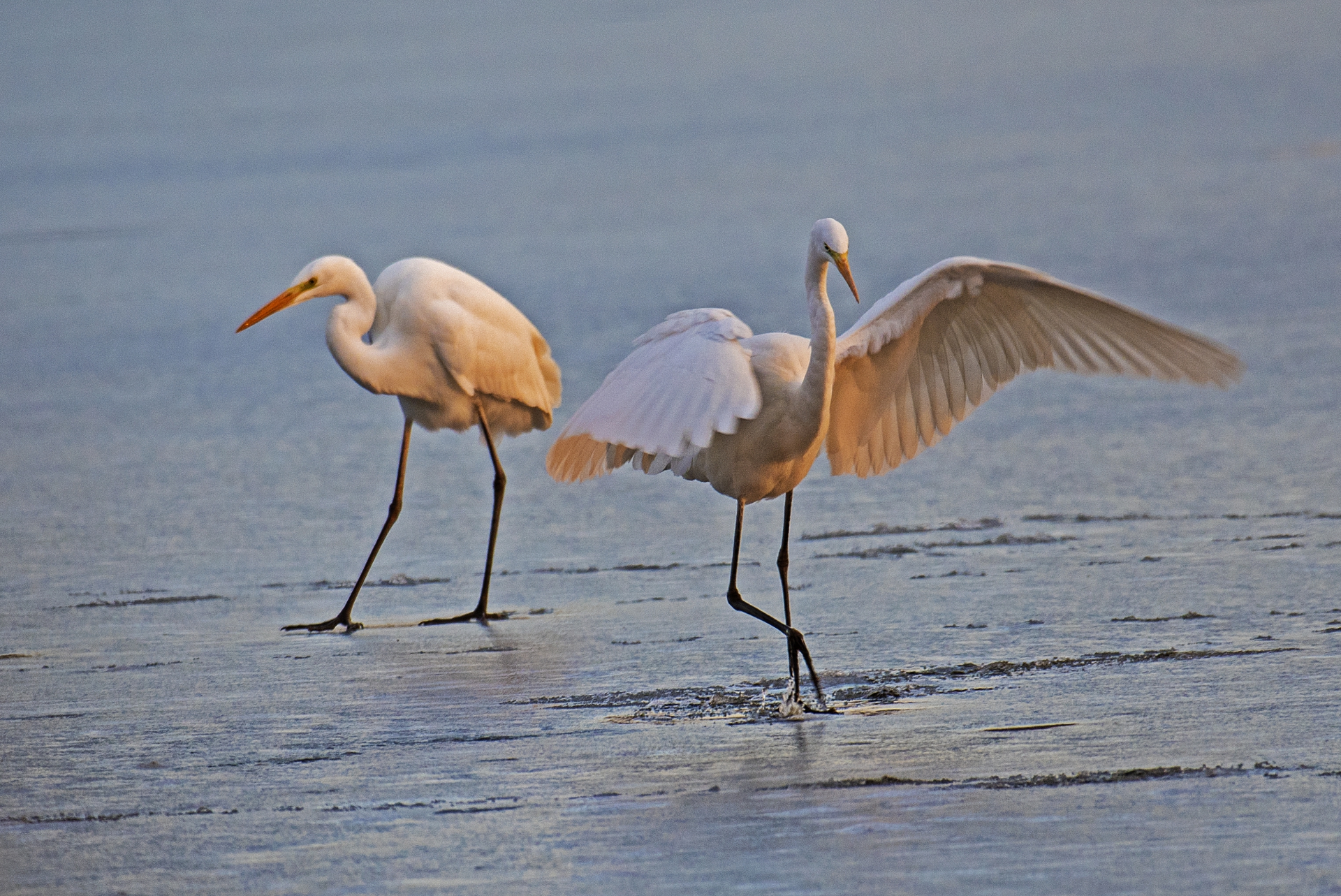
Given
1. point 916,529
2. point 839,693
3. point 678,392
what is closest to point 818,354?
point 678,392

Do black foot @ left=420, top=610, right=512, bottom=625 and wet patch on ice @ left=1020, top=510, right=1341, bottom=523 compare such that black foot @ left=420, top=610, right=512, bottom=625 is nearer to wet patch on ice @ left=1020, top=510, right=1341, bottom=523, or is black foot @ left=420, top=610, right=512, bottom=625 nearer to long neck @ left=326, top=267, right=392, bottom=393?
long neck @ left=326, top=267, right=392, bottom=393

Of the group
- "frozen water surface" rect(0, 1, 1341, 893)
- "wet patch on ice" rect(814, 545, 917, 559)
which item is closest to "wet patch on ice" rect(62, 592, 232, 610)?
"frozen water surface" rect(0, 1, 1341, 893)

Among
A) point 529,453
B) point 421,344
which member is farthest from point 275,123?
point 421,344

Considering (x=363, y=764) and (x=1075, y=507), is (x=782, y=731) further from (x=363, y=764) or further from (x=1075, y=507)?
(x=1075, y=507)

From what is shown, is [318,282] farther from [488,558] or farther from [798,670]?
[798,670]

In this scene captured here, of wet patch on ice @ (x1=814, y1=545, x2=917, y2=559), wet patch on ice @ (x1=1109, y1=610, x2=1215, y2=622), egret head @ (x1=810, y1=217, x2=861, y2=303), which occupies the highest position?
egret head @ (x1=810, y1=217, x2=861, y2=303)

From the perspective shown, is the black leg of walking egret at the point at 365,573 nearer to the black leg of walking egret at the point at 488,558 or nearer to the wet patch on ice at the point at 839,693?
the black leg of walking egret at the point at 488,558

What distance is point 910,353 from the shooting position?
709cm

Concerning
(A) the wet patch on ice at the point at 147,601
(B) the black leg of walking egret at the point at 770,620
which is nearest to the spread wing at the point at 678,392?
(B) the black leg of walking egret at the point at 770,620

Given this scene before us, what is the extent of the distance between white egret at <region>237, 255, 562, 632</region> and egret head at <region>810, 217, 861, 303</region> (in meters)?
2.66

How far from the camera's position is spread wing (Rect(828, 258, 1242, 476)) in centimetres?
664

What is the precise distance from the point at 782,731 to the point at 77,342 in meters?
10.2

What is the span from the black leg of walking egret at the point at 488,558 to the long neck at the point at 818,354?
1.90 m

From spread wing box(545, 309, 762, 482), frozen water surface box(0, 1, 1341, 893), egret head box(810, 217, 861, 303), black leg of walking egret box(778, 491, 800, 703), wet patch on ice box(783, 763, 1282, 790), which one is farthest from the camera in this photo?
egret head box(810, 217, 861, 303)
